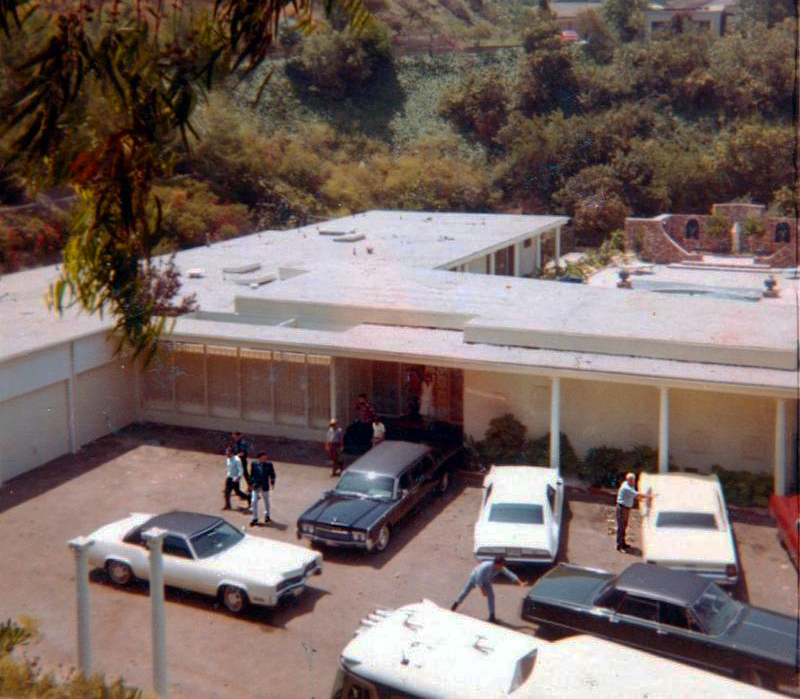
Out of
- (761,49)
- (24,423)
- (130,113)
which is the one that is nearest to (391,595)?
(24,423)

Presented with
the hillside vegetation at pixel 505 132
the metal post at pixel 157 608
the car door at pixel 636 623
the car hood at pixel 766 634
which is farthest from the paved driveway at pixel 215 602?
the hillside vegetation at pixel 505 132

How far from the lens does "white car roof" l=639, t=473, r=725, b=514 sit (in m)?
14.7

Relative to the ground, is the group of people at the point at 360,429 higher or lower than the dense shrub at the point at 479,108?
lower

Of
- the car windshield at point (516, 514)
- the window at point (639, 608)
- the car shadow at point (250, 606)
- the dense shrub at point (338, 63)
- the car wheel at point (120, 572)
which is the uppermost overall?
the dense shrub at point (338, 63)

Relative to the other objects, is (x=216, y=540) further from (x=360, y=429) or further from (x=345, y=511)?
(x=360, y=429)

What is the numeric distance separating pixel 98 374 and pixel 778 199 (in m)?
33.3

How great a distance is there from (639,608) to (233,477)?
733 centimetres

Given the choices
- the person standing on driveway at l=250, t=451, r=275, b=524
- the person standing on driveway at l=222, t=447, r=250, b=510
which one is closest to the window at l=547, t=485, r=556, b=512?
the person standing on driveway at l=250, t=451, r=275, b=524

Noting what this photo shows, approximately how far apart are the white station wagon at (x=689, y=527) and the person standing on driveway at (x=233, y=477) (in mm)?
6242

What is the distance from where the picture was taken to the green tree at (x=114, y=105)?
469 cm

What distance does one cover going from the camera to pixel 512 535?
14.2 m

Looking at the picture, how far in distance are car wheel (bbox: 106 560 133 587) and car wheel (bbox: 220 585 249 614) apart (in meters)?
1.56

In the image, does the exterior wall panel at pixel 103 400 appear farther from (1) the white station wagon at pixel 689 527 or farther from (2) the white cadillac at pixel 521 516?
(1) the white station wagon at pixel 689 527

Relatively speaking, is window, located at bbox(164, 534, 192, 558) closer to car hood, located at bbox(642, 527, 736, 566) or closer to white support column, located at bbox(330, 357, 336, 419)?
car hood, located at bbox(642, 527, 736, 566)
